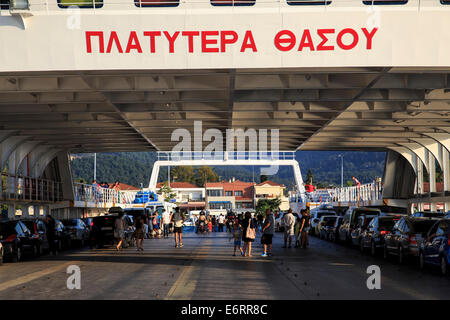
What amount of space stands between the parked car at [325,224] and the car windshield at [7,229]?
21112mm

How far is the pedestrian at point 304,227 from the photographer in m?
31.9

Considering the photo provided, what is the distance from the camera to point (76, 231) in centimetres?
3806

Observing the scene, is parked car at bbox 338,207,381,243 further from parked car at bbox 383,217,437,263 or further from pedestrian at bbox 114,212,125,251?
pedestrian at bbox 114,212,125,251

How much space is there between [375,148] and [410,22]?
28829 mm

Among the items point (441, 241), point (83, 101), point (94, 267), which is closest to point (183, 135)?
point (83, 101)

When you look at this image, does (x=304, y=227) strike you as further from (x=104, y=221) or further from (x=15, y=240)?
(x=15, y=240)

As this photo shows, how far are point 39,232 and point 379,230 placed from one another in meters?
14.2

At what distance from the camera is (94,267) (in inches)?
856

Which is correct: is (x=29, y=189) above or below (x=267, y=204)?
above

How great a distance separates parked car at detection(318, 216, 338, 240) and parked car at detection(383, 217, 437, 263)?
62.9 ft

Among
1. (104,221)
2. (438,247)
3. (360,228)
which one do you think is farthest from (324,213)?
(438,247)

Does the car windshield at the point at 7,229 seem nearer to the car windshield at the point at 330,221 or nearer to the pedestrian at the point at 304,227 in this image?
the pedestrian at the point at 304,227

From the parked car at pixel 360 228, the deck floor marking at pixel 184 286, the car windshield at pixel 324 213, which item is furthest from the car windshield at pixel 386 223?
the car windshield at pixel 324 213
